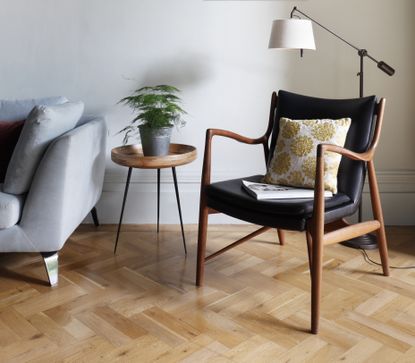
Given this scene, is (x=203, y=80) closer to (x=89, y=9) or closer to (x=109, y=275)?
(x=89, y=9)

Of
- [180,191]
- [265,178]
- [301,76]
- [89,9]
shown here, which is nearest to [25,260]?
[180,191]

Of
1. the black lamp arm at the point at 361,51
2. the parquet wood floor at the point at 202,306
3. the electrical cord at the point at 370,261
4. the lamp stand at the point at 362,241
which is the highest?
the black lamp arm at the point at 361,51

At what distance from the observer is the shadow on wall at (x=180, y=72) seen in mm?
2838

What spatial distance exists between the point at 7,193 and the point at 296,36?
1.53 metres

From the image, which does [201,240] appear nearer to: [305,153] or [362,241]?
[305,153]

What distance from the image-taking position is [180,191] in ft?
9.75

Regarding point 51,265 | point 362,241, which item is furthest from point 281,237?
point 51,265

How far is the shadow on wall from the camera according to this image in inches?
112

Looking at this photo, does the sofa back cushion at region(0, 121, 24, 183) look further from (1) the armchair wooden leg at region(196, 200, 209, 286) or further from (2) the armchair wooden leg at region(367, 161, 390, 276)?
(2) the armchair wooden leg at region(367, 161, 390, 276)

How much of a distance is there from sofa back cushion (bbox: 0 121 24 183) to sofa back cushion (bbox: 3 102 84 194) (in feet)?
0.76

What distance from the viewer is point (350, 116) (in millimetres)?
2188

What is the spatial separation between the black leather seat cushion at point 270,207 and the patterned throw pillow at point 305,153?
0.11 metres

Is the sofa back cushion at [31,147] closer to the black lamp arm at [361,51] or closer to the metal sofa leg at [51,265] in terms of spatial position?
the metal sofa leg at [51,265]

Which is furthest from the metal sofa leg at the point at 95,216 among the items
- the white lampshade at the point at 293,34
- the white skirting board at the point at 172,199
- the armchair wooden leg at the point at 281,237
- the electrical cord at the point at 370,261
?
the electrical cord at the point at 370,261
